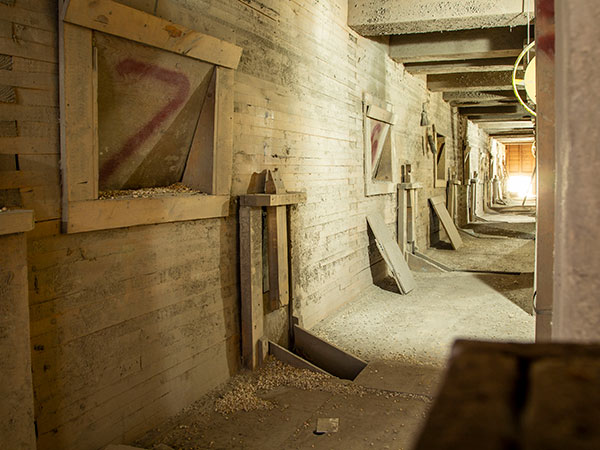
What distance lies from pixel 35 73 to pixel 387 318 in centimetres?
435

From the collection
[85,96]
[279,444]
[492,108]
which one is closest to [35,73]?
[85,96]

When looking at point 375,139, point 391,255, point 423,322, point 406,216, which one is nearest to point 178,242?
point 423,322

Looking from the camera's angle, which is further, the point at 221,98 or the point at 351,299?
the point at 351,299

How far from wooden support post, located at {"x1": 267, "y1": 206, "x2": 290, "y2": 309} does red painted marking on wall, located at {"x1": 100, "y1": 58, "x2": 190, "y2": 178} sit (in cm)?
123

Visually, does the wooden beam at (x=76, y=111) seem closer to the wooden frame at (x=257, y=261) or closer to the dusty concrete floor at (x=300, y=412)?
the wooden frame at (x=257, y=261)

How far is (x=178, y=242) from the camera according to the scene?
11.8 feet

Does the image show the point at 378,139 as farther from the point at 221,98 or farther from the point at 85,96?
the point at 85,96

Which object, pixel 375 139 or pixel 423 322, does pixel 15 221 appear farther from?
pixel 375 139

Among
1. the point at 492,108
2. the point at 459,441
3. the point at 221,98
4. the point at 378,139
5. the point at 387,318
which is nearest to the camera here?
the point at 459,441

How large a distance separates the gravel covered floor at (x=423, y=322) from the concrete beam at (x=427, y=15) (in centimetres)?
343

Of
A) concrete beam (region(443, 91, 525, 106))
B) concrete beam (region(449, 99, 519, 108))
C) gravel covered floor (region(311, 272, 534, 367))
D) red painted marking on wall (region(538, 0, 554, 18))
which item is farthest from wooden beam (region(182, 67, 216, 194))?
concrete beam (region(449, 99, 519, 108))

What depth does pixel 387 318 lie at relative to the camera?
18.9 ft

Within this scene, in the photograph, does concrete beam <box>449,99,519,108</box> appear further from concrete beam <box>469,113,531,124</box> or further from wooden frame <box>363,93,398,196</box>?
wooden frame <box>363,93,398,196</box>

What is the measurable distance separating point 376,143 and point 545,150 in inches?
205
